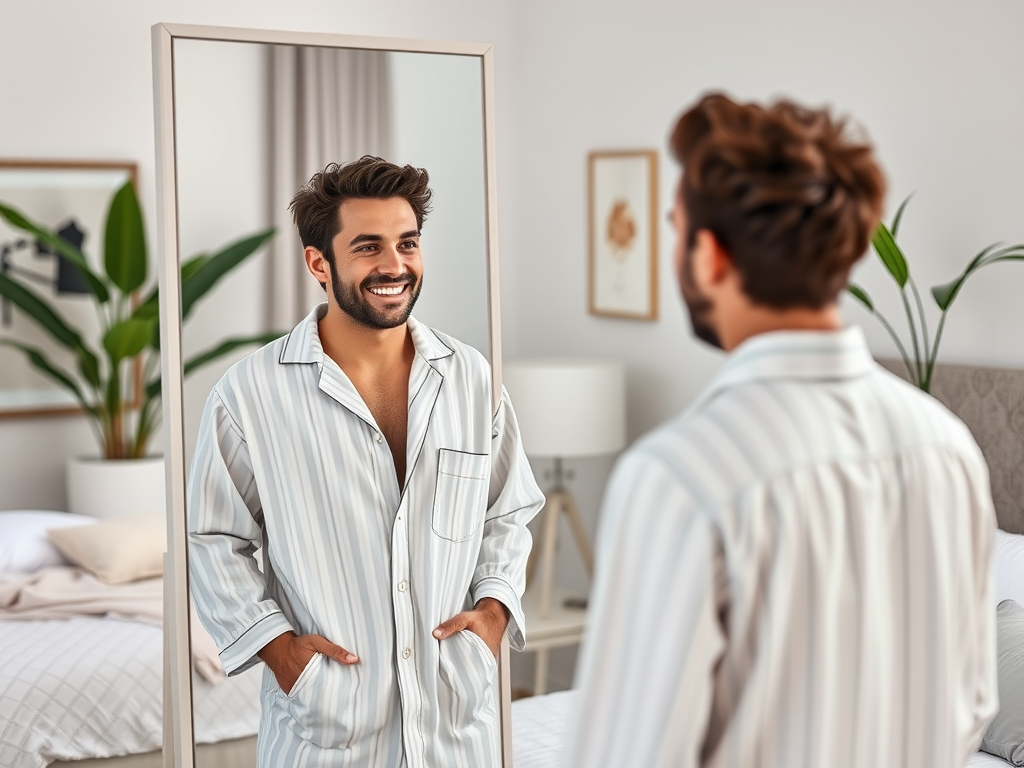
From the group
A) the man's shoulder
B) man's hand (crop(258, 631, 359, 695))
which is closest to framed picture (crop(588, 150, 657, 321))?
the man's shoulder

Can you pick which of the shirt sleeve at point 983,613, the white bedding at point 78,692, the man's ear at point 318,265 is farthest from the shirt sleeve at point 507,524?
the shirt sleeve at point 983,613

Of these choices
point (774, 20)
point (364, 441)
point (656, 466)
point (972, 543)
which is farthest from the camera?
point (774, 20)

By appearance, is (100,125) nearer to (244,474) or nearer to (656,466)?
(244,474)

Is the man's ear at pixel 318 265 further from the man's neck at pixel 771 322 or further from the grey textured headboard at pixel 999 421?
the grey textured headboard at pixel 999 421

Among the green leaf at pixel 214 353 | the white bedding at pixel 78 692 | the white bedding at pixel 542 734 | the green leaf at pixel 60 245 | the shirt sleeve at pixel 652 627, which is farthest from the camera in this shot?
the green leaf at pixel 60 245

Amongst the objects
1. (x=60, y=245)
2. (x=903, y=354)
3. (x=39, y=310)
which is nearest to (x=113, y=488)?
(x=39, y=310)

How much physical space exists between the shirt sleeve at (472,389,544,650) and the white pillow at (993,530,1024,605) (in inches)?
41.0

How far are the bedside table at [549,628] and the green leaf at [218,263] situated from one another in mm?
1601

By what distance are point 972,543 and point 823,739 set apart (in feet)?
0.85

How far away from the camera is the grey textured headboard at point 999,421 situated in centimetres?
269

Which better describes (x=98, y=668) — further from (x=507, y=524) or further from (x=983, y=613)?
(x=983, y=613)

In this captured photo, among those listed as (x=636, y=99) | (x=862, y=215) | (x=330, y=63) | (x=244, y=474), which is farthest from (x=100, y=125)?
(x=862, y=215)

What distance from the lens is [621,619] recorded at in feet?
3.45

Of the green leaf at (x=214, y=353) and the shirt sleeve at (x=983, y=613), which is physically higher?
the green leaf at (x=214, y=353)
